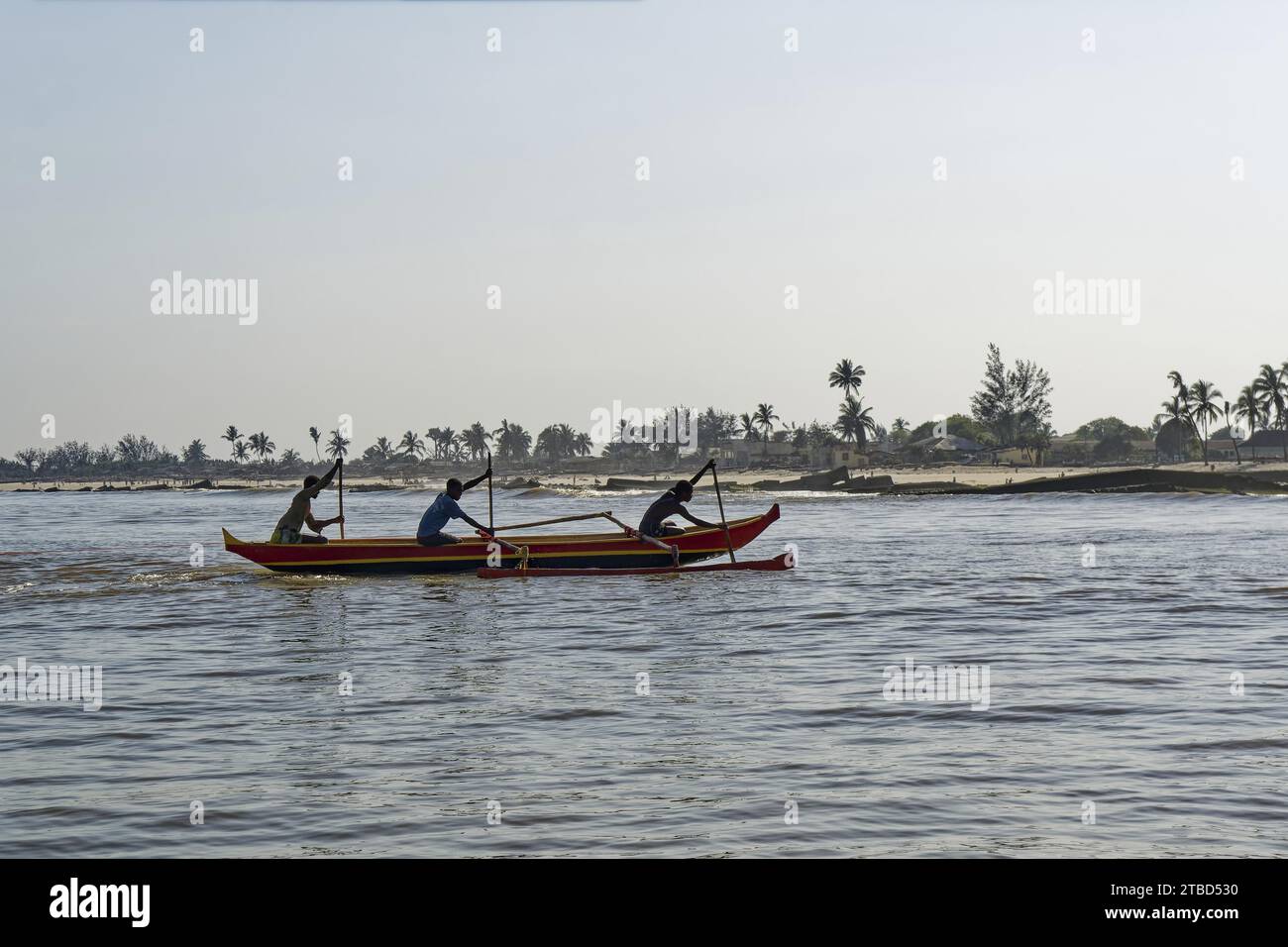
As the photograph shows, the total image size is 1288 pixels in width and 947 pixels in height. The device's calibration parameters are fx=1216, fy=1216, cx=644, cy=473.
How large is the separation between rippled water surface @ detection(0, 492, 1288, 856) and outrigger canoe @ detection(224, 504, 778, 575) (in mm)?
1113

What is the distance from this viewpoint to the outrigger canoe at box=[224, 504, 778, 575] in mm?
25766

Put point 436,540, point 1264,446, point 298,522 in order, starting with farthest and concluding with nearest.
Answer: point 1264,446 < point 298,522 < point 436,540

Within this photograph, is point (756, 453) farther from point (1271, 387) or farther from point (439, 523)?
point (439, 523)

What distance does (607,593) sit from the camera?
23.8 meters

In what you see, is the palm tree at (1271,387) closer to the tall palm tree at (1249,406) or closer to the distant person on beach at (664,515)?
the tall palm tree at (1249,406)

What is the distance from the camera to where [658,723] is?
10.8 metres

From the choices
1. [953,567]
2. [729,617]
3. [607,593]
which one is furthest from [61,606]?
[953,567]

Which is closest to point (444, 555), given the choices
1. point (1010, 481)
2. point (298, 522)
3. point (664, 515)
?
point (298, 522)

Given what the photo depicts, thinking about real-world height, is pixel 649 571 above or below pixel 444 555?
below

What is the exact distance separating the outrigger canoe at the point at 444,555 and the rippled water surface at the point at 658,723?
43.8 inches

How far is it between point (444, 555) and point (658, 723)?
15.6m

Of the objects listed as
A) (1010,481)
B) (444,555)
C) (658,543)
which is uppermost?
(658,543)

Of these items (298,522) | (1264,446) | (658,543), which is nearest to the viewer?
(658,543)
